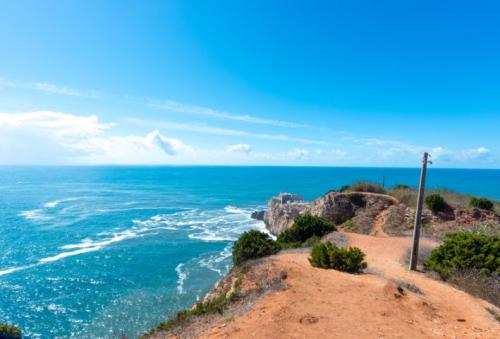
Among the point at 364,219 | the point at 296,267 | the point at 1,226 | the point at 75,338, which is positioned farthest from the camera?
the point at 1,226

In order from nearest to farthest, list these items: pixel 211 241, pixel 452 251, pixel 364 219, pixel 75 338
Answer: pixel 452 251
pixel 75 338
pixel 364 219
pixel 211 241

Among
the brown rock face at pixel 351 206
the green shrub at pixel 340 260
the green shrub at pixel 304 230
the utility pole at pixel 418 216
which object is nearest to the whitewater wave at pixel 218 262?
the green shrub at pixel 304 230

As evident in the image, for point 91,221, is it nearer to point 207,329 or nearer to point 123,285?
point 123,285

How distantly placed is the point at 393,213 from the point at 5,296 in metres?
37.0

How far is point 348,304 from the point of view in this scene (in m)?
9.19

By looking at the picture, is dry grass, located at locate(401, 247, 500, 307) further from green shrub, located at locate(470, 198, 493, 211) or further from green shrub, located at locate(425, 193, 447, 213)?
green shrub, located at locate(470, 198, 493, 211)

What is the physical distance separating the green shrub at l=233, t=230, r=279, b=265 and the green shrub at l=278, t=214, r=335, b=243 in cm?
394

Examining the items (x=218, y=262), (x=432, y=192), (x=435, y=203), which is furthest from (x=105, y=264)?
(x=432, y=192)

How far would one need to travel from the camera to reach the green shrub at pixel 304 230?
886 inches

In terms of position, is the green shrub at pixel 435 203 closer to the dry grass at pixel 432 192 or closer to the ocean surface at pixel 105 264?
the dry grass at pixel 432 192

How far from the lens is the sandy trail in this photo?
7652 mm

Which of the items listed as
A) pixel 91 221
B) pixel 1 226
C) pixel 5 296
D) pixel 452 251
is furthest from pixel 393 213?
pixel 1 226

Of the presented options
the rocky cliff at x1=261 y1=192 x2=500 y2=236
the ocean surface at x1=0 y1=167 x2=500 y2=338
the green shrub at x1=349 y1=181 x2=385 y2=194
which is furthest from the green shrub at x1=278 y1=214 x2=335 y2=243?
the green shrub at x1=349 y1=181 x2=385 y2=194

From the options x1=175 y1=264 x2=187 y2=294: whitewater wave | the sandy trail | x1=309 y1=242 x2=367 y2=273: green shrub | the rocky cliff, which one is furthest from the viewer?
x1=175 y1=264 x2=187 y2=294: whitewater wave
